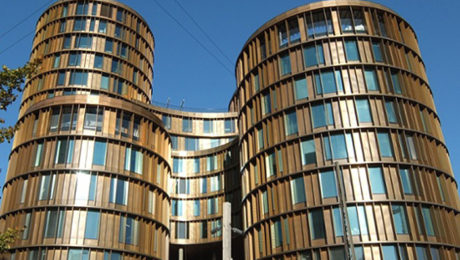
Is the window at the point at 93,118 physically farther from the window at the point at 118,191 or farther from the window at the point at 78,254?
the window at the point at 78,254

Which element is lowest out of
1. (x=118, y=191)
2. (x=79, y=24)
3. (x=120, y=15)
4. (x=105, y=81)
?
(x=118, y=191)

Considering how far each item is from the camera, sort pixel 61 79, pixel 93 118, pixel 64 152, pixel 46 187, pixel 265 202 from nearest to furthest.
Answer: pixel 265 202, pixel 46 187, pixel 64 152, pixel 93 118, pixel 61 79

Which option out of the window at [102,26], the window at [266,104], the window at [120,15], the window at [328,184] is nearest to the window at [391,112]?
the window at [328,184]

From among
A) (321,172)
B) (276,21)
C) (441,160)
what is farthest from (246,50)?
(441,160)

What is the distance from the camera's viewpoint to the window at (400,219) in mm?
32125

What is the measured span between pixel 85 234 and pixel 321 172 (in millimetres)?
19210

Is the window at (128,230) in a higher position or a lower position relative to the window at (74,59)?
lower

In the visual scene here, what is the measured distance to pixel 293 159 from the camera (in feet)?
119

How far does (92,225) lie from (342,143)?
68.7 feet

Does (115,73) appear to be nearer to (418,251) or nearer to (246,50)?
(246,50)

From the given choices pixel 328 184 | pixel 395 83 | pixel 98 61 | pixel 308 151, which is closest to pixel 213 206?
pixel 98 61

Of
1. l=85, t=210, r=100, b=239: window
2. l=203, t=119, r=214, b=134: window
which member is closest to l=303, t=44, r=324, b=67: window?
l=85, t=210, r=100, b=239: window

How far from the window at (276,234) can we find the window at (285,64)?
1288 cm

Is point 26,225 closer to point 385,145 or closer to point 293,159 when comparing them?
point 293,159
